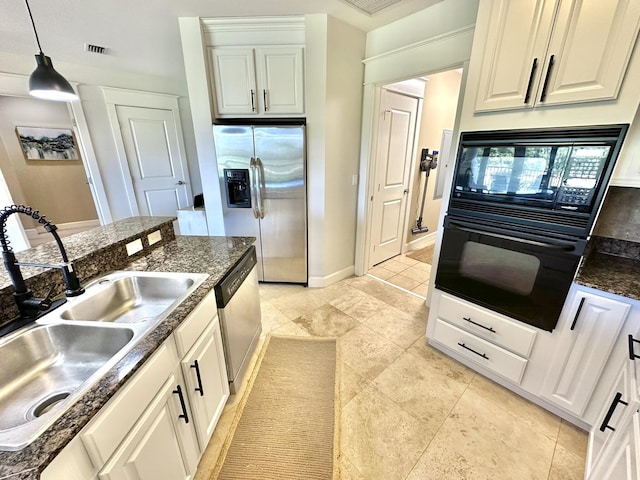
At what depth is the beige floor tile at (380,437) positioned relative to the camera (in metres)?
1.32

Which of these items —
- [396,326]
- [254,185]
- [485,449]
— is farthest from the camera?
[254,185]

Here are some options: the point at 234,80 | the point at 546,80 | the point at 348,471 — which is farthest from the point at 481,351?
the point at 234,80

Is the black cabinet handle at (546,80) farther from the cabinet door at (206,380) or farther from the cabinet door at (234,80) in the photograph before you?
the cabinet door at (234,80)

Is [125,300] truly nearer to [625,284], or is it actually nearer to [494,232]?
[494,232]

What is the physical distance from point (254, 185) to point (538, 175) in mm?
2225

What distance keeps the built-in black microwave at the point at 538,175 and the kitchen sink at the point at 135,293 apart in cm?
165

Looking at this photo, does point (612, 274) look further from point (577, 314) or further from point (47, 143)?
point (47, 143)

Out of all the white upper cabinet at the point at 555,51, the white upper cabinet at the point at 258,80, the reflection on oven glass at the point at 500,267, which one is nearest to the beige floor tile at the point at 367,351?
the reflection on oven glass at the point at 500,267

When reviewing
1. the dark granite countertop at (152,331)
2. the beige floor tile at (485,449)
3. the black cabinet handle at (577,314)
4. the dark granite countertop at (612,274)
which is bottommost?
the beige floor tile at (485,449)

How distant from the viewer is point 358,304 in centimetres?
272

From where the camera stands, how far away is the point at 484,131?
1525mm

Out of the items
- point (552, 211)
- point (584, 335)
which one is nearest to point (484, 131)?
point (552, 211)

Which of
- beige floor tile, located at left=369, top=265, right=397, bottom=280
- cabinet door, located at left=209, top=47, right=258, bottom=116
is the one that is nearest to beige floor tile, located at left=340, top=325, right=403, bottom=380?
beige floor tile, located at left=369, top=265, right=397, bottom=280

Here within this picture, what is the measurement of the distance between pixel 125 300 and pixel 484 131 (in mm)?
2189
